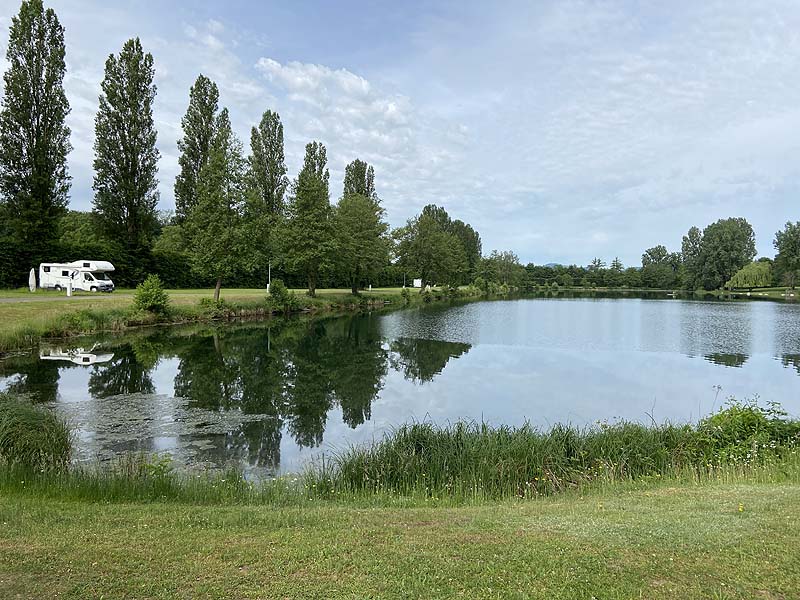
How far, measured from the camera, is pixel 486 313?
133 ft

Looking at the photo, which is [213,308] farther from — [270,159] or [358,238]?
[270,159]

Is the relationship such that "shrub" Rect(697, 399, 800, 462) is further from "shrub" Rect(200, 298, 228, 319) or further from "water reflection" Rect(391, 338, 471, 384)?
"shrub" Rect(200, 298, 228, 319)

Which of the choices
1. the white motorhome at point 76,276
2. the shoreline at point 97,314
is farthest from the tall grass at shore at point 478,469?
the white motorhome at point 76,276

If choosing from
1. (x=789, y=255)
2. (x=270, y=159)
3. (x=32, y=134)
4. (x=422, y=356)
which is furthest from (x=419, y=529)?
(x=789, y=255)

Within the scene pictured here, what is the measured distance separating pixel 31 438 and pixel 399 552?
20.8 ft

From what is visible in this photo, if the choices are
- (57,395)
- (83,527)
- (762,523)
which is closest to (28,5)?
(57,395)

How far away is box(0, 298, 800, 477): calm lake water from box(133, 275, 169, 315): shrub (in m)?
1.63

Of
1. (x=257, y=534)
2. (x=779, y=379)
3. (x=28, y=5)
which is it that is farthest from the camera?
(x=28, y=5)

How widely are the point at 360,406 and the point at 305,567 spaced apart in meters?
9.29

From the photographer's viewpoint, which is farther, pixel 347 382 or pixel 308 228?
pixel 308 228

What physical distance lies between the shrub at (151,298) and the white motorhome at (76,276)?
742 centimetres

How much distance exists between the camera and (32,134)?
1181 inches

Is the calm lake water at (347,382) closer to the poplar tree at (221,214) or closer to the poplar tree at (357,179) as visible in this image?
the poplar tree at (221,214)

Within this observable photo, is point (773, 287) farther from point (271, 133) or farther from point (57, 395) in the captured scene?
point (57, 395)
